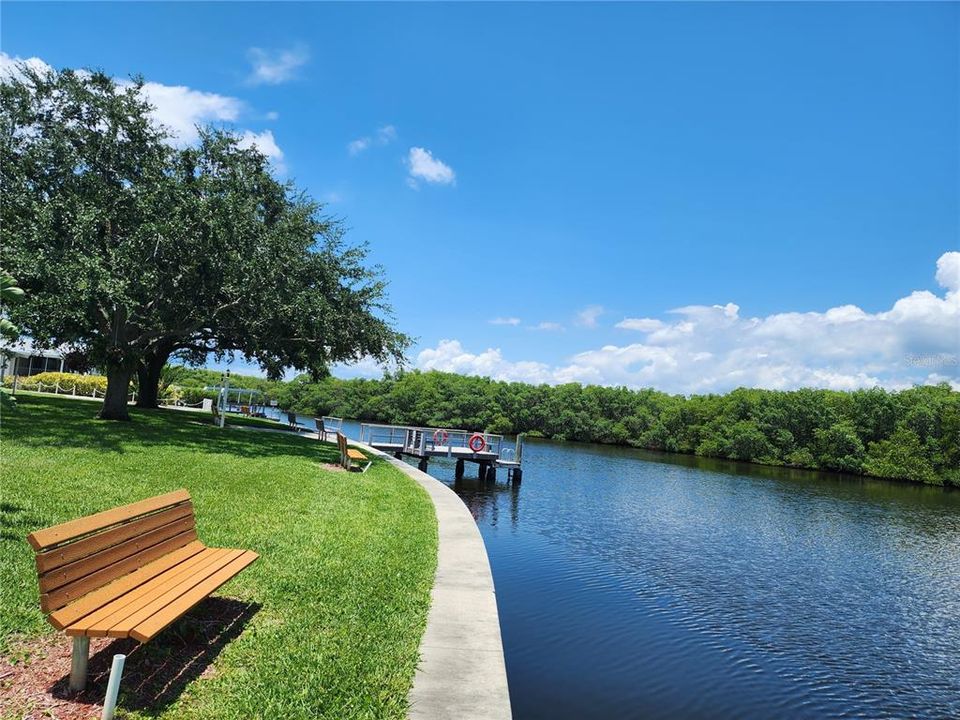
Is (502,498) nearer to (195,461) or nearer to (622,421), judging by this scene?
(195,461)

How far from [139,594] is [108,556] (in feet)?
1.32

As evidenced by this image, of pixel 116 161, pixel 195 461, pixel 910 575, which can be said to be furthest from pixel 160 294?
pixel 910 575

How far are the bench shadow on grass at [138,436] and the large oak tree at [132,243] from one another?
214 cm

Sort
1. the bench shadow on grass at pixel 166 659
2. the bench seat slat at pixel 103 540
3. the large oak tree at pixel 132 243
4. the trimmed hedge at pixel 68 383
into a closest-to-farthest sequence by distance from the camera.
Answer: the bench seat slat at pixel 103 540 < the bench shadow on grass at pixel 166 659 < the large oak tree at pixel 132 243 < the trimmed hedge at pixel 68 383

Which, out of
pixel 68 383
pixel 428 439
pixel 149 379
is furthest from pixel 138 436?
pixel 68 383

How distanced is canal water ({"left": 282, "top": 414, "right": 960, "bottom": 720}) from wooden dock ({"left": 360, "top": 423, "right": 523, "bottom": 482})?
4220 mm

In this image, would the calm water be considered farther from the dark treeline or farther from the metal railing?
the dark treeline

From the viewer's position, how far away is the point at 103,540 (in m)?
4.85

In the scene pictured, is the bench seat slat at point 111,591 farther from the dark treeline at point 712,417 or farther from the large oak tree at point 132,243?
the dark treeline at point 712,417

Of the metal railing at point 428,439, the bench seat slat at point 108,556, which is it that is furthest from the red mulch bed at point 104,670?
the metal railing at point 428,439

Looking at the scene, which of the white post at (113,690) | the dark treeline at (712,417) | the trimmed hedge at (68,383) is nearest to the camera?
the white post at (113,690)

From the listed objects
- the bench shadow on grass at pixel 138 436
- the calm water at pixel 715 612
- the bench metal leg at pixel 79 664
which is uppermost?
the bench shadow on grass at pixel 138 436

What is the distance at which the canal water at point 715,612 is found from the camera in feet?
25.8

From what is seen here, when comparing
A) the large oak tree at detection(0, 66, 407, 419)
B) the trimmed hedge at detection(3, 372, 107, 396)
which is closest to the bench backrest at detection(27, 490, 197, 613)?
the large oak tree at detection(0, 66, 407, 419)
